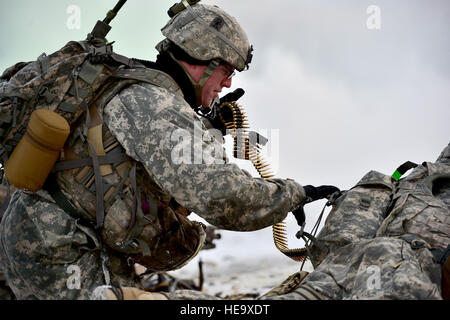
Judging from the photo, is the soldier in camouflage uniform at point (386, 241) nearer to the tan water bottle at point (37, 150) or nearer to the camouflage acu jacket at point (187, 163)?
the camouflage acu jacket at point (187, 163)

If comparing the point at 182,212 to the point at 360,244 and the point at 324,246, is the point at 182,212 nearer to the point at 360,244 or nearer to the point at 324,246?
the point at 324,246

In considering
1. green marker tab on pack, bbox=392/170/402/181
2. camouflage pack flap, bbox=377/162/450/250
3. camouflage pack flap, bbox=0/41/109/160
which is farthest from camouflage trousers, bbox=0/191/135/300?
green marker tab on pack, bbox=392/170/402/181

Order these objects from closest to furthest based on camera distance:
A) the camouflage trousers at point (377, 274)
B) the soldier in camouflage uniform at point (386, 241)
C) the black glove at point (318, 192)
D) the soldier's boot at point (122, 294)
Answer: the soldier's boot at point (122, 294)
the camouflage trousers at point (377, 274)
the soldier in camouflage uniform at point (386, 241)
the black glove at point (318, 192)

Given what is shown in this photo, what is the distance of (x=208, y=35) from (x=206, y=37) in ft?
0.09

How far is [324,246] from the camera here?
4.55 metres

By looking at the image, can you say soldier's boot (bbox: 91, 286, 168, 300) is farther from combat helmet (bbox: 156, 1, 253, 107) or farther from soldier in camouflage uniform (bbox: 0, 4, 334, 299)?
combat helmet (bbox: 156, 1, 253, 107)

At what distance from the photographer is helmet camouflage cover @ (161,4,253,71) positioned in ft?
16.7

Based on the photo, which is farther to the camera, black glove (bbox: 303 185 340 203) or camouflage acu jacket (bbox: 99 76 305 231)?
black glove (bbox: 303 185 340 203)

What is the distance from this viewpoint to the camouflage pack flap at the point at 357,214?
447 cm

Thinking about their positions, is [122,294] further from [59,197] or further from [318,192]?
[318,192]

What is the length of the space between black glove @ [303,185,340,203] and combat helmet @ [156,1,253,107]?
123 centimetres

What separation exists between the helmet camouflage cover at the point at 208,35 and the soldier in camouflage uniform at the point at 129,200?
Answer: 440 millimetres

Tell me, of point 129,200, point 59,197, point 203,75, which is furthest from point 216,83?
point 59,197

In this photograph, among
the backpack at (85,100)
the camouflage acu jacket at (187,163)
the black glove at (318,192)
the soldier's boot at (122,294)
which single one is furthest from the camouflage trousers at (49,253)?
the black glove at (318,192)
